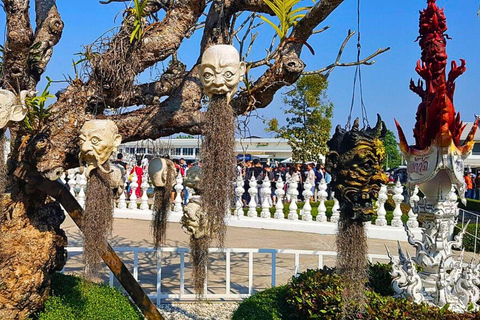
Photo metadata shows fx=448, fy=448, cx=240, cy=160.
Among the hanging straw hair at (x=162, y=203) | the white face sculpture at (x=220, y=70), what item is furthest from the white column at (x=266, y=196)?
the white face sculpture at (x=220, y=70)

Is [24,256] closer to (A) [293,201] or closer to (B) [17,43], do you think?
(B) [17,43]

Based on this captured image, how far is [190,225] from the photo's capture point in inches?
131

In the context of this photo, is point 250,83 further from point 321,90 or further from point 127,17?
point 321,90

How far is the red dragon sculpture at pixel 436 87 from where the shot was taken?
407 centimetres

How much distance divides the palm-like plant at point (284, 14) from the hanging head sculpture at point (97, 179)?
148 cm

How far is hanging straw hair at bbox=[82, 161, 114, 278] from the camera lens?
3.07 meters

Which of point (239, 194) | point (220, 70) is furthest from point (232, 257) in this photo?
point (220, 70)

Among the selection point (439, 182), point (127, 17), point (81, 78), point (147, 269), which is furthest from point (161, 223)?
point (147, 269)

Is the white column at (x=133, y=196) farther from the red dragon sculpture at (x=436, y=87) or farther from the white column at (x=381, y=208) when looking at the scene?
the red dragon sculpture at (x=436, y=87)

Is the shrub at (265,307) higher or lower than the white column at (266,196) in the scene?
lower

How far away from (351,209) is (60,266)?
3.01 metres

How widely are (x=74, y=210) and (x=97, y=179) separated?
1016 millimetres

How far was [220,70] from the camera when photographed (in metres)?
2.73

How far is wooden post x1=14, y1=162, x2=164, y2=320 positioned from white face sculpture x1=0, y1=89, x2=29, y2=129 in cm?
63
